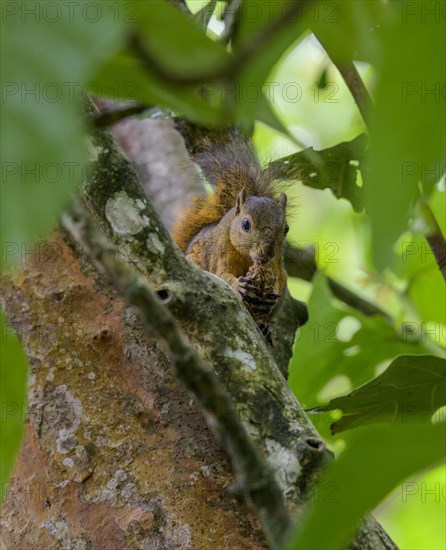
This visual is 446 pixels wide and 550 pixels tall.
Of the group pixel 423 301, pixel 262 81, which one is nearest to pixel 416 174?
pixel 262 81

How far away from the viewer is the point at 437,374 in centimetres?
85

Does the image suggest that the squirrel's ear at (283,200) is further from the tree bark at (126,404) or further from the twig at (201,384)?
the twig at (201,384)

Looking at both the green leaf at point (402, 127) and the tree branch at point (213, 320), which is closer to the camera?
the green leaf at point (402, 127)

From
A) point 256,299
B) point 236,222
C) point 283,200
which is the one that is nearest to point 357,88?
point 256,299

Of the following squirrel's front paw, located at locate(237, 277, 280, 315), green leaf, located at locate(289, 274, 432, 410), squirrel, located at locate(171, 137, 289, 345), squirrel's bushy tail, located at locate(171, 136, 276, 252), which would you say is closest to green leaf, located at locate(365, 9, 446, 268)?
green leaf, located at locate(289, 274, 432, 410)

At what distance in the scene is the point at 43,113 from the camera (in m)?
0.24

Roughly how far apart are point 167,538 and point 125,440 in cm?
14

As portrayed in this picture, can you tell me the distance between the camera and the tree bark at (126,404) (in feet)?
3.10

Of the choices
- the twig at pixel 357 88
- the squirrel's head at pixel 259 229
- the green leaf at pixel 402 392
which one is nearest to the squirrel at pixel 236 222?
the squirrel's head at pixel 259 229

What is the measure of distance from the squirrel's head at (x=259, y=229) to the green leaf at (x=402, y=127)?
2068 mm

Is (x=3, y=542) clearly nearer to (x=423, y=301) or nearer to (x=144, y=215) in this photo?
(x=144, y=215)

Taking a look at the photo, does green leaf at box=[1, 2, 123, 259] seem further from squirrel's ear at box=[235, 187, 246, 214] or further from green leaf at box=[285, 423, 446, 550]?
squirrel's ear at box=[235, 187, 246, 214]

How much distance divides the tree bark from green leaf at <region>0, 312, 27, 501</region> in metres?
0.52

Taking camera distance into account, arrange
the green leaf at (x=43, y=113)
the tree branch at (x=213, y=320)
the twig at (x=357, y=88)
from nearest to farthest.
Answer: the green leaf at (x=43, y=113) < the twig at (x=357, y=88) < the tree branch at (x=213, y=320)
